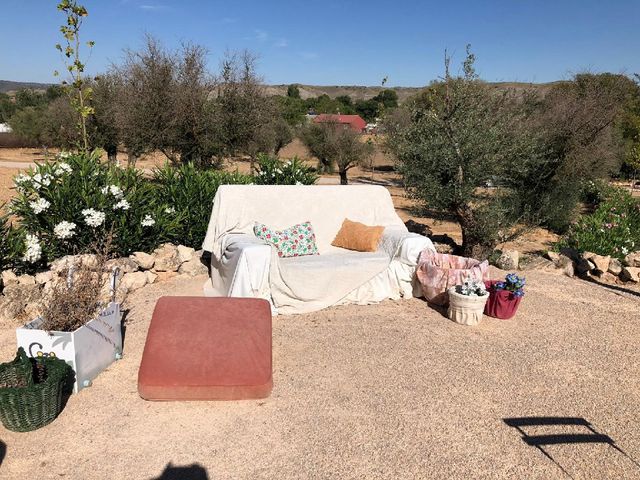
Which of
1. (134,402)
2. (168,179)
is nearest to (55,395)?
(134,402)

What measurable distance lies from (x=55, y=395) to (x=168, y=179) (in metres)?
4.46

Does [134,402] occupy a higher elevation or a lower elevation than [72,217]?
lower

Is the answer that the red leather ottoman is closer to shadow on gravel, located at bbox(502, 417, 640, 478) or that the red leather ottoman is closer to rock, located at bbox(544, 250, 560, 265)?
shadow on gravel, located at bbox(502, 417, 640, 478)

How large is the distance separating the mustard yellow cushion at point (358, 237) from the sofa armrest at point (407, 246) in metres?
0.20

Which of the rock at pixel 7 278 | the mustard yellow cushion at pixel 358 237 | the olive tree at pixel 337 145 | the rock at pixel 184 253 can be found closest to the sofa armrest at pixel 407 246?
the mustard yellow cushion at pixel 358 237

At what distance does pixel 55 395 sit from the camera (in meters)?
3.18

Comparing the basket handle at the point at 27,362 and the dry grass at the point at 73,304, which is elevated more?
the dry grass at the point at 73,304

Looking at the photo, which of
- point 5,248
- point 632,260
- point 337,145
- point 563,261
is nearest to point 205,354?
point 5,248

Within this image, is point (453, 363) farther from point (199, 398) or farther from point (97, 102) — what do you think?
point (97, 102)

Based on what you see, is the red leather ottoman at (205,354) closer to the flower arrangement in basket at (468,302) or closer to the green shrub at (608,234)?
the flower arrangement in basket at (468,302)

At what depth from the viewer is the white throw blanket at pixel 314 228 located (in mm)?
5324

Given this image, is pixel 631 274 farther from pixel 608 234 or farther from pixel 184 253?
pixel 184 253

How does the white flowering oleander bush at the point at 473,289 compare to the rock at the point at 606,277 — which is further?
the rock at the point at 606,277

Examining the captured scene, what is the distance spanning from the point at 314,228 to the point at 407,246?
1329 millimetres
